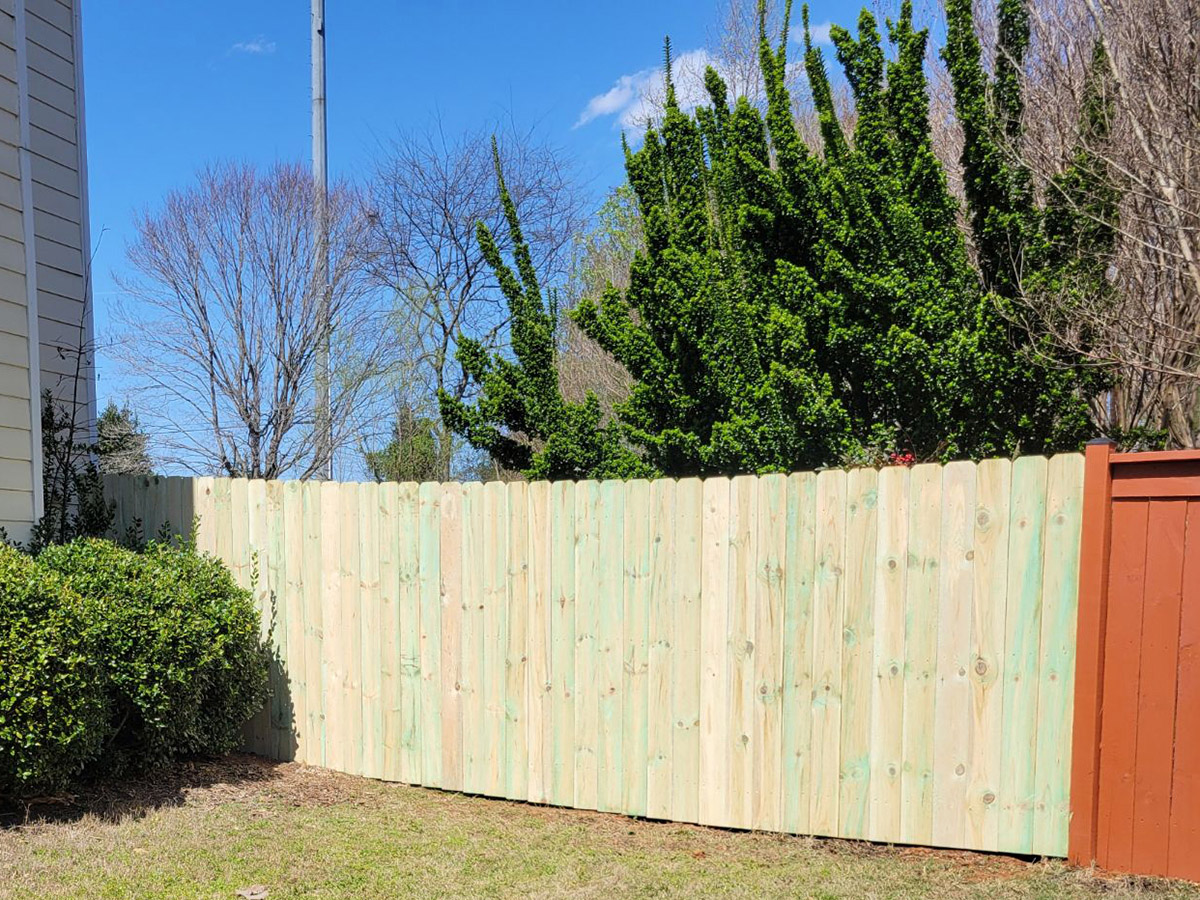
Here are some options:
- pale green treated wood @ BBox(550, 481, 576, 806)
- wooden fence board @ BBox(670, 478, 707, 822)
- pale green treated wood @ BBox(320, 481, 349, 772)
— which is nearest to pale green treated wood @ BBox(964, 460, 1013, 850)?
wooden fence board @ BBox(670, 478, 707, 822)

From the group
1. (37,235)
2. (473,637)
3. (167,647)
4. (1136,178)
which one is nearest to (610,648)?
(473,637)

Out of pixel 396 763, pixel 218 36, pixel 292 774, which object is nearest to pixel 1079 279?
pixel 396 763

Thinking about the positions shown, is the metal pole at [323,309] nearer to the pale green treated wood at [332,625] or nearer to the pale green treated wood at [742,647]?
the pale green treated wood at [332,625]

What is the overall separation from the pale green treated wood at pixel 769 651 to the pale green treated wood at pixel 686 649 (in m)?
0.29

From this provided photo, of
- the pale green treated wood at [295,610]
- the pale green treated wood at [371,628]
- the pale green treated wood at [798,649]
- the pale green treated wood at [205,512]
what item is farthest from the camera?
the pale green treated wood at [205,512]

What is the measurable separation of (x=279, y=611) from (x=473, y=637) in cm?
141

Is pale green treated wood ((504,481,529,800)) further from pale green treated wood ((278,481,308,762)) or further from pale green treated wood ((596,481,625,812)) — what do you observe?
pale green treated wood ((278,481,308,762))

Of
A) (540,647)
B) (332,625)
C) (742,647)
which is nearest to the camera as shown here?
(742,647)

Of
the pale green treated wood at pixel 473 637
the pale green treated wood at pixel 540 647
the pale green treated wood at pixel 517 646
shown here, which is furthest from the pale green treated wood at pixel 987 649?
the pale green treated wood at pixel 473 637

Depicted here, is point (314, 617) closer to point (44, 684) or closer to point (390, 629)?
point (390, 629)

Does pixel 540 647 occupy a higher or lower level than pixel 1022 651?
lower

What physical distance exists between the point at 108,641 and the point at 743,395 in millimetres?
4217

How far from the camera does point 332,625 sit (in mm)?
5293

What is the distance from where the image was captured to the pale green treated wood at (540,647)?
4.72 m
